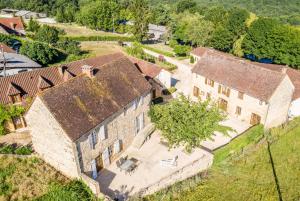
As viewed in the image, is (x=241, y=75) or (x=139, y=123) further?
(x=241, y=75)

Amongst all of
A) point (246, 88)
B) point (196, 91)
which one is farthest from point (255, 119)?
point (196, 91)

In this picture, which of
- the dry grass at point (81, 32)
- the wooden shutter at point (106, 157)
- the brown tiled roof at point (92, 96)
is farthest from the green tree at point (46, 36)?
the wooden shutter at point (106, 157)

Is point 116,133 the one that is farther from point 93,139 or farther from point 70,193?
point 70,193

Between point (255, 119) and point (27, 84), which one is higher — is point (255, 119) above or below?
below

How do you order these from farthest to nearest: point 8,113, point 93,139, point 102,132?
point 8,113 < point 102,132 < point 93,139

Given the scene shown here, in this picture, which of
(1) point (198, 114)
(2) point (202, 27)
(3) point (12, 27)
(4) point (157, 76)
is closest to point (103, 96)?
(1) point (198, 114)
